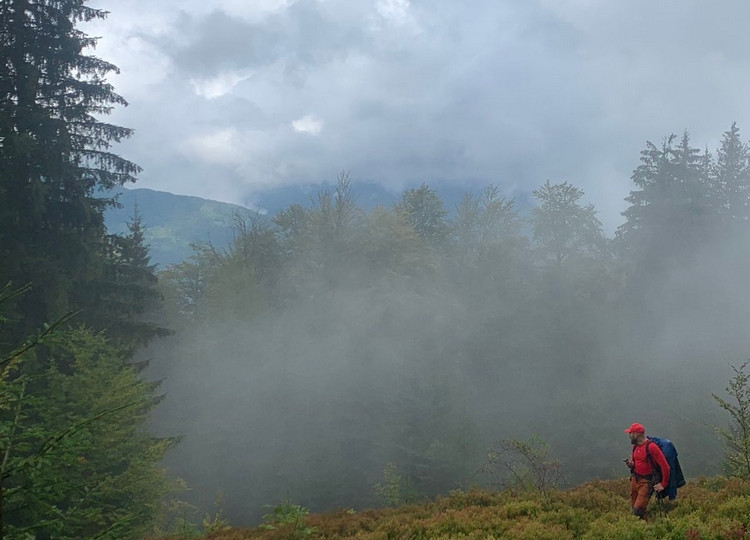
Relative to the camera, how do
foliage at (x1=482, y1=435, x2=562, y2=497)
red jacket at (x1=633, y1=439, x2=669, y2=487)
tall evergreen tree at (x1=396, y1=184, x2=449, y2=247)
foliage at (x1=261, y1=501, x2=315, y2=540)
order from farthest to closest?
tall evergreen tree at (x1=396, y1=184, x2=449, y2=247), foliage at (x1=482, y1=435, x2=562, y2=497), foliage at (x1=261, y1=501, x2=315, y2=540), red jacket at (x1=633, y1=439, x2=669, y2=487)

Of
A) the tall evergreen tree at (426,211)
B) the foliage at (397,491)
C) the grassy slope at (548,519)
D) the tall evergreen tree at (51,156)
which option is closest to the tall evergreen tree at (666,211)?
the tall evergreen tree at (426,211)


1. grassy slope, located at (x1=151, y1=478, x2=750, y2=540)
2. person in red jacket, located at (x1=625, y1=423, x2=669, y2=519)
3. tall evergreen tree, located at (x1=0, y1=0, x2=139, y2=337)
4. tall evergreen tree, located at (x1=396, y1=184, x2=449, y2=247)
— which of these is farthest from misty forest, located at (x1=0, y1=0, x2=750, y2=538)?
person in red jacket, located at (x1=625, y1=423, x2=669, y2=519)

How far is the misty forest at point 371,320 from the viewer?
16.1 meters

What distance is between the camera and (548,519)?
30.3ft

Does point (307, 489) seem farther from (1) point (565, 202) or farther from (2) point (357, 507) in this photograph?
(1) point (565, 202)

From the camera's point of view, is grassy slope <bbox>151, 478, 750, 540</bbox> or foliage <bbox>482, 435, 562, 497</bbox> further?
foliage <bbox>482, 435, 562, 497</bbox>

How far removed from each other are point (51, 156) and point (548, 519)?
1648 cm

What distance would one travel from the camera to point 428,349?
30.9 m

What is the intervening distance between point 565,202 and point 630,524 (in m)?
43.5

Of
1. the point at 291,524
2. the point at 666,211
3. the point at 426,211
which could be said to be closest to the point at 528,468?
the point at 291,524

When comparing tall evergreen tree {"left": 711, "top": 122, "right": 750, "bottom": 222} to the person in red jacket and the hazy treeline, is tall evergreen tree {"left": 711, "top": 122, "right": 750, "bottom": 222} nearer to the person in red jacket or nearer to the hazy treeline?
the hazy treeline

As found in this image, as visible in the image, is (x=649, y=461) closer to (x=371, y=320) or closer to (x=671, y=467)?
(x=671, y=467)

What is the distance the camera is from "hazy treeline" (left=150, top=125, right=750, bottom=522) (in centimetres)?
2962

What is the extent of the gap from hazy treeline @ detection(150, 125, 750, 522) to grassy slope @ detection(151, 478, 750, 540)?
13.5 metres
